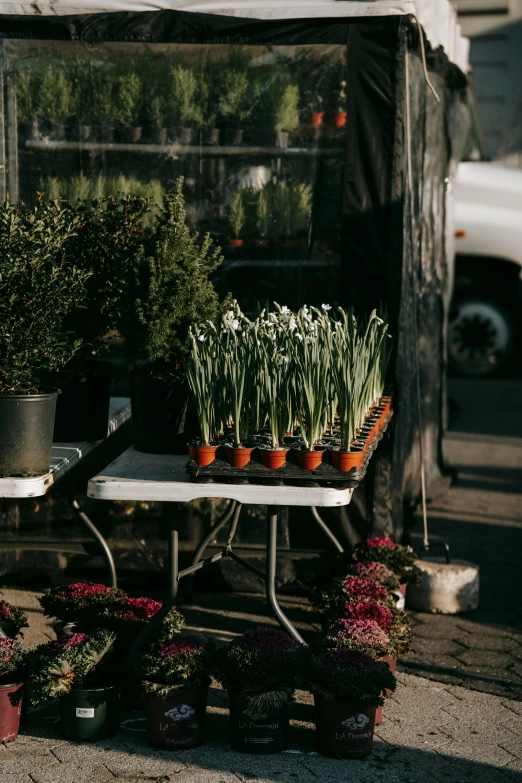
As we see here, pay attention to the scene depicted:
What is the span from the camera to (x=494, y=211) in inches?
402

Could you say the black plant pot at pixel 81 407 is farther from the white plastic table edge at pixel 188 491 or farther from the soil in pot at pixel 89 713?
the soil in pot at pixel 89 713

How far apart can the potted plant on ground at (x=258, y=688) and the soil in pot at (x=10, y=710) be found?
0.67 m

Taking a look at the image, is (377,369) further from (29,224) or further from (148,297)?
(29,224)

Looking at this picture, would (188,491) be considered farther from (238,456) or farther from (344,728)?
(344,728)

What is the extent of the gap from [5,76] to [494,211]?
240 inches

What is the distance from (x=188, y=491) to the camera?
369 cm

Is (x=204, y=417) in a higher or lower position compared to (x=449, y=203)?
lower

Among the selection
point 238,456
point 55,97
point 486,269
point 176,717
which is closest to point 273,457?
point 238,456

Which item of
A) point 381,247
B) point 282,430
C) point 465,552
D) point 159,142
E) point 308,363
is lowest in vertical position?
point 465,552

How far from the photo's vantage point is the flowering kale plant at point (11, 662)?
3695 mm

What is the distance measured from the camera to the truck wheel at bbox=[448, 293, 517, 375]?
1079 centimetres

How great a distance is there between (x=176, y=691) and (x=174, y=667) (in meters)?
0.09

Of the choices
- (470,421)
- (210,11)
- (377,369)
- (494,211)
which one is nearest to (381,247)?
(377,369)

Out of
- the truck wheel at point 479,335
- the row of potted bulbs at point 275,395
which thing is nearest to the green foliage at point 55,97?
the row of potted bulbs at point 275,395
